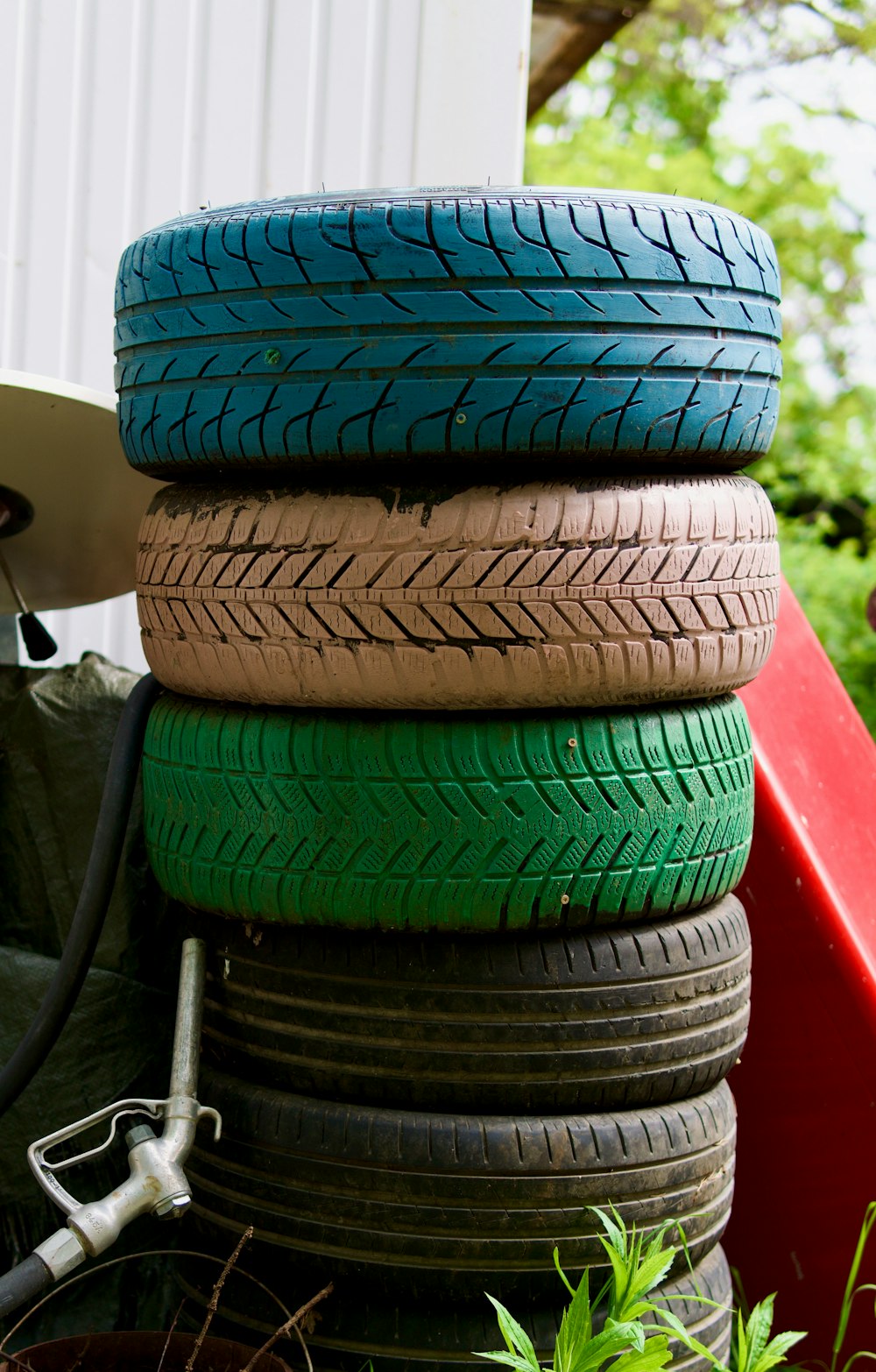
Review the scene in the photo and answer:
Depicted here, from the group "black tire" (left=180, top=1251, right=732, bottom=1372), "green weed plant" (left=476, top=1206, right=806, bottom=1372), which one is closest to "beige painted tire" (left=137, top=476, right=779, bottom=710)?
"green weed plant" (left=476, top=1206, right=806, bottom=1372)

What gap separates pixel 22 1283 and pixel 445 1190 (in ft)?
1.56

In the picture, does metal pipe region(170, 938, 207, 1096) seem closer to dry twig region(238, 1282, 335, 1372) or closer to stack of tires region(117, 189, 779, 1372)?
stack of tires region(117, 189, 779, 1372)

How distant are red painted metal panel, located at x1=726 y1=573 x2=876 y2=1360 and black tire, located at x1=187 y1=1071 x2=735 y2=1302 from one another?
23.3 inches

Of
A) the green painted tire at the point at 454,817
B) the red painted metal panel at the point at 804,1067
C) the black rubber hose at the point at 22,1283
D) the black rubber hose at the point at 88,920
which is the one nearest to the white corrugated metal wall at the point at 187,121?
the black rubber hose at the point at 88,920

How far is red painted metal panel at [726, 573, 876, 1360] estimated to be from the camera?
2.14 metres

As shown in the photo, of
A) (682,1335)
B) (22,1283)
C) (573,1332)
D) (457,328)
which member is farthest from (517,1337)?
(457,328)

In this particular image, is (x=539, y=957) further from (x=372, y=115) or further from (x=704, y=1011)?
(x=372, y=115)

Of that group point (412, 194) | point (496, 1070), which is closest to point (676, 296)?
point (412, 194)

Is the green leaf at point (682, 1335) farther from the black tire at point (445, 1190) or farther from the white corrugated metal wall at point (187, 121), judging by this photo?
the white corrugated metal wall at point (187, 121)

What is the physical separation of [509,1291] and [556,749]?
648mm

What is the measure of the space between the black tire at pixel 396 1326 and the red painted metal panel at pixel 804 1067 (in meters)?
0.56

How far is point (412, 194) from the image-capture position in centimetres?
154

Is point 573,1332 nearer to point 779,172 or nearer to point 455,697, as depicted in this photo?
point 455,697

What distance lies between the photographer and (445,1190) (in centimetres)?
154
